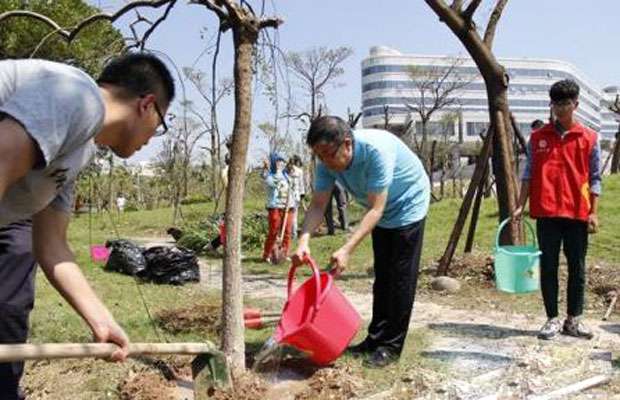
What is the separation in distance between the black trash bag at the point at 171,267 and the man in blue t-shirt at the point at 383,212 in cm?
362

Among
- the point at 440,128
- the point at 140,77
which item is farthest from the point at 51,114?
the point at 440,128

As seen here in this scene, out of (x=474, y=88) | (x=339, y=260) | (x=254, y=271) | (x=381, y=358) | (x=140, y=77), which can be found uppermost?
Answer: (x=474, y=88)

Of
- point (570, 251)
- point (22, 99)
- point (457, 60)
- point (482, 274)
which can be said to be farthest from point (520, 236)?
point (457, 60)

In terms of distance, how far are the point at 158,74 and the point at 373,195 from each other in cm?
203

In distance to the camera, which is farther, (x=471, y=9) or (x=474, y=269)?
(x=474, y=269)

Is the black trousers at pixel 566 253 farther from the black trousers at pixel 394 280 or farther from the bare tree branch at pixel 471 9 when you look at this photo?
the bare tree branch at pixel 471 9

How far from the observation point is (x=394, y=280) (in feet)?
13.5

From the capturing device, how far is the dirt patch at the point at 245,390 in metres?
3.47

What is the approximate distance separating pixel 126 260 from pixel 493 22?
4.59m

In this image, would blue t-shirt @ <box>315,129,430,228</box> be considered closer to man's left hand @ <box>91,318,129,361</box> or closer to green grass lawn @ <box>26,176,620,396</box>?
green grass lawn @ <box>26,176,620,396</box>

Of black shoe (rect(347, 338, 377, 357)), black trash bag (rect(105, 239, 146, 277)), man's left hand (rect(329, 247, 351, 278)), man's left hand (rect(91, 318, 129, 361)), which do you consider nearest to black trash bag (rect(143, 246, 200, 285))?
black trash bag (rect(105, 239, 146, 277))

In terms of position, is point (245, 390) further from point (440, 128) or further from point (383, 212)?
point (440, 128)

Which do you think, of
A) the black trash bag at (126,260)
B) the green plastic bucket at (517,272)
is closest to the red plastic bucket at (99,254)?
the black trash bag at (126,260)

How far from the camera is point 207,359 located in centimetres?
339
